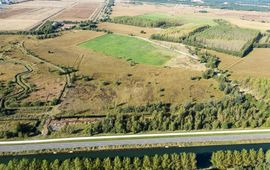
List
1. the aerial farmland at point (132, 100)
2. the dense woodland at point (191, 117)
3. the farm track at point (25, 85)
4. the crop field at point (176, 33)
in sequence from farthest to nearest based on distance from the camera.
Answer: the crop field at point (176, 33)
the farm track at point (25, 85)
the dense woodland at point (191, 117)
the aerial farmland at point (132, 100)

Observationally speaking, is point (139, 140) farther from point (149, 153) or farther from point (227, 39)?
point (227, 39)

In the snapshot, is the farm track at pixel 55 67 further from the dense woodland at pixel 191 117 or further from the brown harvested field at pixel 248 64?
the brown harvested field at pixel 248 64

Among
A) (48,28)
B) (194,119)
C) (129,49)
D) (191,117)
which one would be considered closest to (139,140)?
(191,117)

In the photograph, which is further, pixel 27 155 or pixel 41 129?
pixel 41 129

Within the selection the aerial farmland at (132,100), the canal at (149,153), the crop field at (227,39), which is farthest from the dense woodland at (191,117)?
the crop field at (227,39)

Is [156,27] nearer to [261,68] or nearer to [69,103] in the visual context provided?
[261,68]

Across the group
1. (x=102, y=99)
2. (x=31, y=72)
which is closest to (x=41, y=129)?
(x=102, y=99)

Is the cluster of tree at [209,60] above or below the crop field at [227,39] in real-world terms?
below
